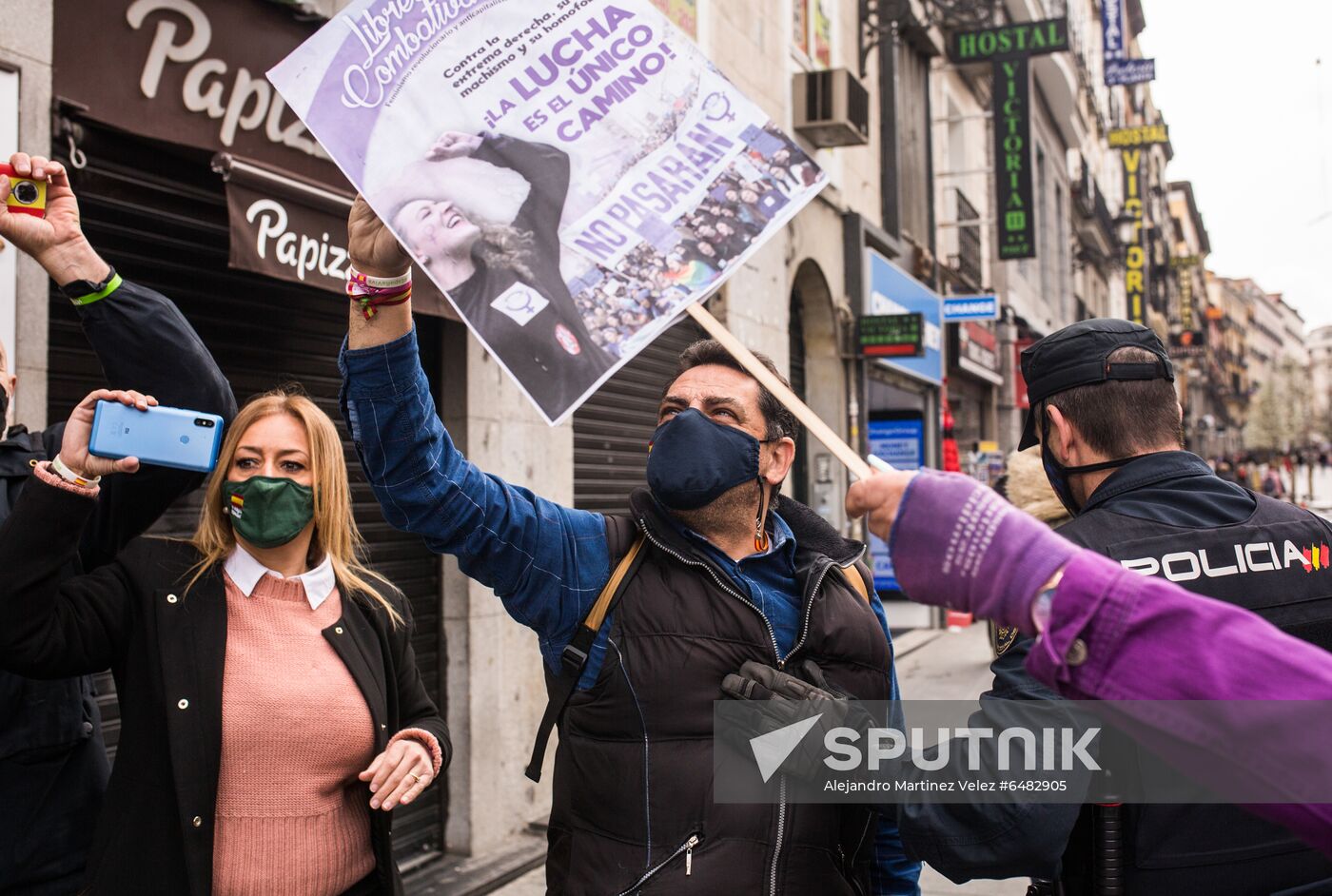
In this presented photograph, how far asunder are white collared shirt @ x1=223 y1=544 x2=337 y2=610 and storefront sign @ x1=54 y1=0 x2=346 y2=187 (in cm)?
196

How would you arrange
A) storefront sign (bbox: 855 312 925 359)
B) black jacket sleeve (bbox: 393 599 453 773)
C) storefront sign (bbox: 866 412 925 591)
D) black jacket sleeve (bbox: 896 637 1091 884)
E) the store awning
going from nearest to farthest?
black jacket sleeve (bbox: 896 637 1091 884)
black jacket sleeve (bbox: 393 599 453 773)
the store awning
storefront sign (bbox: 855 312 925 359)
storefront sign (bbox: 866 412 925 591)

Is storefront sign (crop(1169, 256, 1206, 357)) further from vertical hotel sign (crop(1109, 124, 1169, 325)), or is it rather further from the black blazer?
the black blazer

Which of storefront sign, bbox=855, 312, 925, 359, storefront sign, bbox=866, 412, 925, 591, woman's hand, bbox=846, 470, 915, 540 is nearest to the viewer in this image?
woman's hand, bbox=846, 470, 915, 540

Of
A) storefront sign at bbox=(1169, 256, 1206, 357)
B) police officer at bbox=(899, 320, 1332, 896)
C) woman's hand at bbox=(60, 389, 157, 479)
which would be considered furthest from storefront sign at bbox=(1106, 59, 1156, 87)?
woman's hand at bbox=(60, 389, 157, 479)

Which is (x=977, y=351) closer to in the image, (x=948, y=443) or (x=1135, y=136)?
(x=948, y=443)

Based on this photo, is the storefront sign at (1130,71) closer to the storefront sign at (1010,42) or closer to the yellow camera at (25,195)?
the storefront sign at (1010,42)

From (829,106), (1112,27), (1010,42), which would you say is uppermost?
(1112,27)

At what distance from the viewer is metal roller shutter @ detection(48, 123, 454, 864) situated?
3.81 m

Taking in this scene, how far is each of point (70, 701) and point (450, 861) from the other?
10.8 feet

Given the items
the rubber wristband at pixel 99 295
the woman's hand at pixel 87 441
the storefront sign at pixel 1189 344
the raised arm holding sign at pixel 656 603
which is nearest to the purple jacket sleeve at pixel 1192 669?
the raised arm holding sign at pixel 656 603

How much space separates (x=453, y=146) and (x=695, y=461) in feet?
2.67

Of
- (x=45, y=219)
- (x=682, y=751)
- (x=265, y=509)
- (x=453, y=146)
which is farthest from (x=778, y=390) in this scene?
(x=45, y=219)

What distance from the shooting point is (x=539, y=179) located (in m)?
2.21

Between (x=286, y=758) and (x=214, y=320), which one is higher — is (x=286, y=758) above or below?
below
